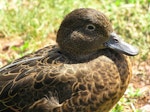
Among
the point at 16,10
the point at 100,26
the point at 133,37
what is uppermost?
the point at 100,26

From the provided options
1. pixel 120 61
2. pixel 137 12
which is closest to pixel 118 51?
pixel 120 61

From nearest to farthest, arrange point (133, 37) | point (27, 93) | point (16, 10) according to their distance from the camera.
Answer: point (27, 93) < point (133, 37) < point (16, 10)

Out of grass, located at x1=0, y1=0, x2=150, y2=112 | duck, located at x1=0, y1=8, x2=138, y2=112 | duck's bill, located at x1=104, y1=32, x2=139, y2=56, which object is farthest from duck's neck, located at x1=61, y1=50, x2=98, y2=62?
grass, located at x1=0, y1=0, x2=150, y2=112

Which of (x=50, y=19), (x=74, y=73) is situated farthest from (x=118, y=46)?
(x=50, y=19)

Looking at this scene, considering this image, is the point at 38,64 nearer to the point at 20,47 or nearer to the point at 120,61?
the point at 120,61

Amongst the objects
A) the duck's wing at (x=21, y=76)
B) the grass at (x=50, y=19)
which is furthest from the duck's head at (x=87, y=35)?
the grass at (x=50, y=19)

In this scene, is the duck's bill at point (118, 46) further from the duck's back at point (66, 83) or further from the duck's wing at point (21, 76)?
the duck's wing at point (21, 76)

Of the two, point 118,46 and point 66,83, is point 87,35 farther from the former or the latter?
point 66,83

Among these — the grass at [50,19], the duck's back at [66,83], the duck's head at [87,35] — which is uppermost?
the duck's head at [87,35]

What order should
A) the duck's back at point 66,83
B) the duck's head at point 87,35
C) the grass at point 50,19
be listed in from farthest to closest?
the grass at point 50,19 < the duck's head at point 87,35 < the duck's back at point 66,83
